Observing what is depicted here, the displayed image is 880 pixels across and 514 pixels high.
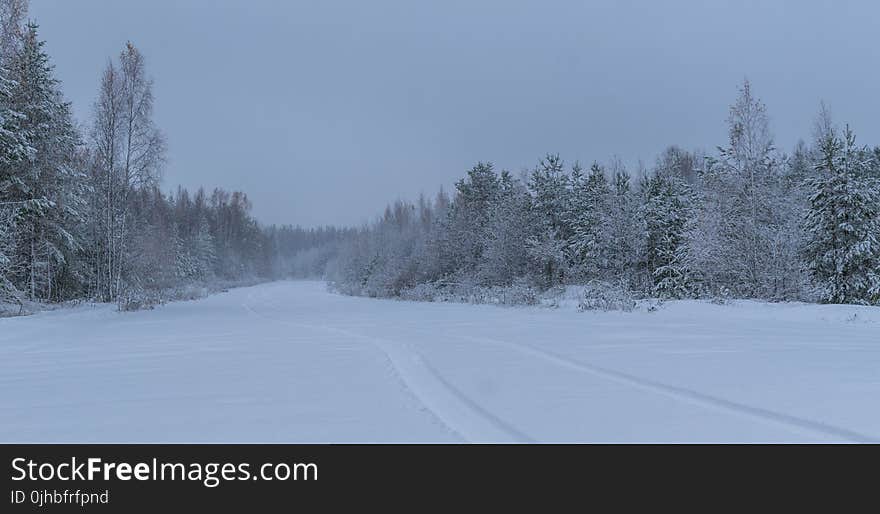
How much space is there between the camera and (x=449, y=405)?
4609 mm

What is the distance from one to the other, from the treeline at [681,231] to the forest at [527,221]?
0.09 m

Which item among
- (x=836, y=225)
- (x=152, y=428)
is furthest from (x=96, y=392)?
(x=836, y=225)

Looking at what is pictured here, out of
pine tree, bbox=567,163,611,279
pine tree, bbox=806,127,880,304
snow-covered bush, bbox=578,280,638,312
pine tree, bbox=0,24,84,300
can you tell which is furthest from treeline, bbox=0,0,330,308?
pine tree, bbox=806,127,880,304

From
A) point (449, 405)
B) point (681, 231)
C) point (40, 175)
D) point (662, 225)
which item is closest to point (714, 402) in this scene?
point (449, 405)

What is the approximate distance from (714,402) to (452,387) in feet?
8.19

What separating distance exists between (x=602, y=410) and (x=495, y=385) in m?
1.39

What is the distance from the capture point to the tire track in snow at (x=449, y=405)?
3.67 m

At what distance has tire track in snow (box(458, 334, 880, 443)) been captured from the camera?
369 cm

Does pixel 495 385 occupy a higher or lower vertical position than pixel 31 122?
lower
